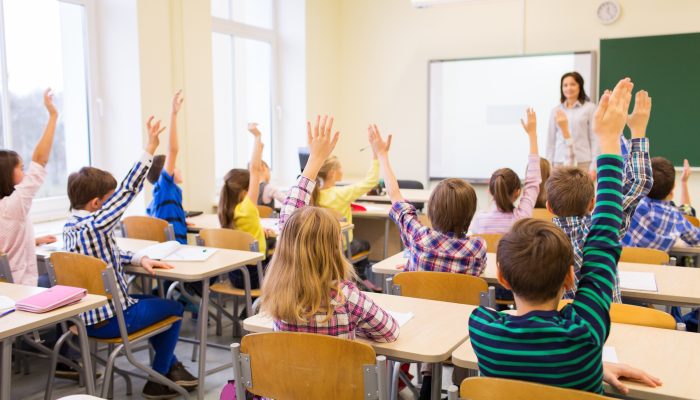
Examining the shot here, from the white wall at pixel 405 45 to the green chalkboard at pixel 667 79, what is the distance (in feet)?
0.61

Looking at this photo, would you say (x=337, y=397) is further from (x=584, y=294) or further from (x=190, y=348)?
(x=190, y=348)

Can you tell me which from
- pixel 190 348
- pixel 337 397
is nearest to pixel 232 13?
pixel 190 348

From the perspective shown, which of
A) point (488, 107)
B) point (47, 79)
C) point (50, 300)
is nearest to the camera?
point (50, 300)

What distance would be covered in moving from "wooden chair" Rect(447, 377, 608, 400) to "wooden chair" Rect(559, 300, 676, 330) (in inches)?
32.3

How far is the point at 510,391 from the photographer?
1423 millimetres

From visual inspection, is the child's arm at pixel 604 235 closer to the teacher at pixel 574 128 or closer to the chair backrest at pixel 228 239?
the chair backrest at pixel 228 239

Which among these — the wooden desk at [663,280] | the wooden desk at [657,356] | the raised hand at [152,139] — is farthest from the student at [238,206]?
the wooden desk at [657,356]

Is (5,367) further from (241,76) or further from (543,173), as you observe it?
(241,76)

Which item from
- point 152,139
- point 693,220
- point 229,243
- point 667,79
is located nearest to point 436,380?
point 152,139

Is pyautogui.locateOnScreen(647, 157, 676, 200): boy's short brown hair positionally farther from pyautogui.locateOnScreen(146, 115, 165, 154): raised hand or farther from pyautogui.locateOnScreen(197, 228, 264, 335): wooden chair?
pyautogui.locateOnScreen(146, 115, 165, 154): raised hand

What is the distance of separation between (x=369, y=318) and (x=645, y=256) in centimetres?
190

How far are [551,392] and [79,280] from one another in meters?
2.23

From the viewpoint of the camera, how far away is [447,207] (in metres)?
2.64

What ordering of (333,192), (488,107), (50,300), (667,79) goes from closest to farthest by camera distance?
(50,300)
(333,192)
(667,79)
(488,107)
